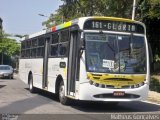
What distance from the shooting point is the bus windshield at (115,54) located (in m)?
16.2

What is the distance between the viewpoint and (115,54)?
16453 millimetres

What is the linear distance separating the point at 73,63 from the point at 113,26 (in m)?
1.89

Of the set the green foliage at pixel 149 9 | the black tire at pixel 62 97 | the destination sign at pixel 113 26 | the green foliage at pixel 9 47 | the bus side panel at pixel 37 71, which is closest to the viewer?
the destination sign at pixel 113 26

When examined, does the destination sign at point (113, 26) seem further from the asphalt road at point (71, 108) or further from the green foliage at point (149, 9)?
the green foliage at point (149, 9)

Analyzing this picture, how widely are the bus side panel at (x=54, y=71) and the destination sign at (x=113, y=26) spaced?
6.88 feet

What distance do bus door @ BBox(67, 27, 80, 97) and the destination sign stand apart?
0.51 metres

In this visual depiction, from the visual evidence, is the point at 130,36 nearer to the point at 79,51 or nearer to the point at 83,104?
the point at 79,51

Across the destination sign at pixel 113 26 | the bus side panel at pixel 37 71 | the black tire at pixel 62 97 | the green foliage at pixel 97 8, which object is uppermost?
the green foliage at pixel 97 8

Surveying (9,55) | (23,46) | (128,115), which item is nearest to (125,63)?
(128,115)

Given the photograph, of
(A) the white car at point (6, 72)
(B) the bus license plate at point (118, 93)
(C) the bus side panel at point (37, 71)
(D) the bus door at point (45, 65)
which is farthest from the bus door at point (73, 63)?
(A) the white car at point (6, 72)

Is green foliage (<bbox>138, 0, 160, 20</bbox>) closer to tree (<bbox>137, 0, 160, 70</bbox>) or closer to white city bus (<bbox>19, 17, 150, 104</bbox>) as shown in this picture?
tree (<bbox>137, 0, 160, 70</bbox>)

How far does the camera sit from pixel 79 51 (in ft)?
54.0

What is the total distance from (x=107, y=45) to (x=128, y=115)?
261cm

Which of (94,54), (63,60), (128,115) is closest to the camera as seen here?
(128,115)
